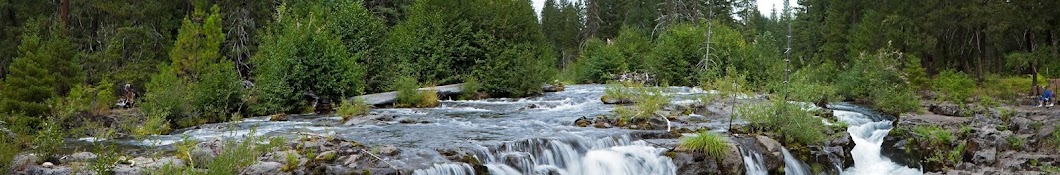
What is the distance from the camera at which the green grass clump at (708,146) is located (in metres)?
12.5

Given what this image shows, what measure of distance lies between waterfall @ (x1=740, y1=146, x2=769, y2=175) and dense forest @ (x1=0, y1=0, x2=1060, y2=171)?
91.9 inches

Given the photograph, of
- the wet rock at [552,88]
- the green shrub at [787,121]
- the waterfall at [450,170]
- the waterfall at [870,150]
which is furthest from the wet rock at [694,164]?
the wet rock at [552,88]

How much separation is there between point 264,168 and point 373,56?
1746 cm

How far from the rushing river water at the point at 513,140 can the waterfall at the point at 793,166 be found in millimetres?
26

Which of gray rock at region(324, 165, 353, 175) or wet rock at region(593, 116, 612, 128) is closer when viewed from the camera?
gray rock at region(324, 165, 353, 175)

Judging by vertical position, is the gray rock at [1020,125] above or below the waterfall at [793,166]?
above

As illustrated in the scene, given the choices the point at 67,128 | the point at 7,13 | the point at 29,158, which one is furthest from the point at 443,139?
the point at 7,13

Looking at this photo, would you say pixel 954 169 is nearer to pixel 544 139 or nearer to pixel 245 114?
pixel 544 139

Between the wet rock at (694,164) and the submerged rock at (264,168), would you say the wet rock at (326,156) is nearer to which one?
the submerged rock at (264,168)

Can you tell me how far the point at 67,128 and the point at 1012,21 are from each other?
33.6 m

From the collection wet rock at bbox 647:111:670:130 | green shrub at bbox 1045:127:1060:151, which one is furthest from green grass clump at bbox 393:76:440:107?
green shrub at bbox 1045:127:1060:151

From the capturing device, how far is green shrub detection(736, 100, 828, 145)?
14633 mm

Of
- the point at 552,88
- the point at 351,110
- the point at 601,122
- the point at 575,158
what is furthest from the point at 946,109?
the point at 351,110

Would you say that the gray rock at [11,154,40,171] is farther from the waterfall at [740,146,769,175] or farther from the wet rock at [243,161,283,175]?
the waterfall at [740,146,769,175]
